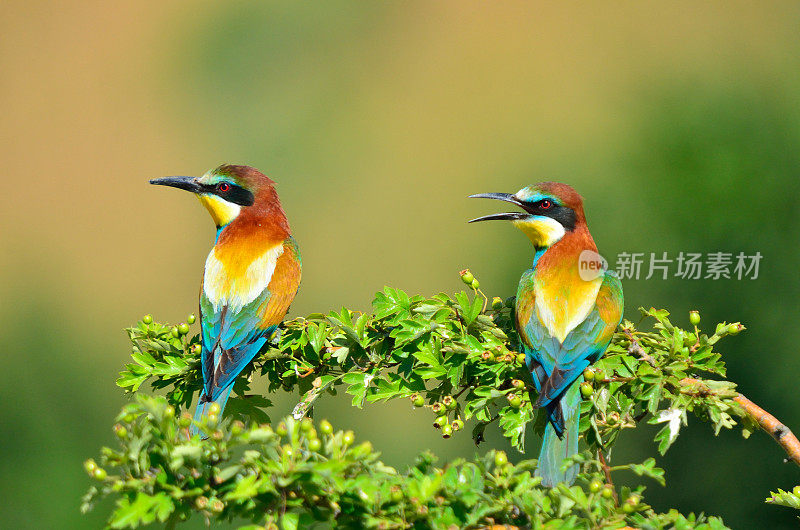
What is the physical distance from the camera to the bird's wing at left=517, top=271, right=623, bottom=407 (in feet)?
6.01

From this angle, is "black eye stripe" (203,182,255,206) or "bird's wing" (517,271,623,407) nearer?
"bird's wing" (517,271,623,407)

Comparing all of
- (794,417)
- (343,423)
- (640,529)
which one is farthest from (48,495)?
(640,529)

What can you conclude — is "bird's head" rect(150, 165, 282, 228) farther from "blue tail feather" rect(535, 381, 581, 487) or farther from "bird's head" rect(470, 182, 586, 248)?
"blue tail feather" rect(535, 381, 581, 487)

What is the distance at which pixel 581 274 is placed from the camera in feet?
7.30

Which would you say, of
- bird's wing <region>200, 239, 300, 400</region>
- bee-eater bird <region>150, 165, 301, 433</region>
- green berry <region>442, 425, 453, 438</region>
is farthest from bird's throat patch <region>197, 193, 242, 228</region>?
green berry <region>442, 425, 453, 438</region>

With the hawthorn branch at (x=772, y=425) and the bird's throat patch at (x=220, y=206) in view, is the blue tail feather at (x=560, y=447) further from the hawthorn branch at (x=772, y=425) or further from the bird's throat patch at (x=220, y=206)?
the bird's throat patch at (x=220, y=206)

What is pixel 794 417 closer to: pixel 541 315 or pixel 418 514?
pixel 541 315

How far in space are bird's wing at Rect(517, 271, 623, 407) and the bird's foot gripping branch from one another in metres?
0.05

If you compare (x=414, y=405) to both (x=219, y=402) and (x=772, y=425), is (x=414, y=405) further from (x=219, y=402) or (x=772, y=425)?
(x=772, y=425)

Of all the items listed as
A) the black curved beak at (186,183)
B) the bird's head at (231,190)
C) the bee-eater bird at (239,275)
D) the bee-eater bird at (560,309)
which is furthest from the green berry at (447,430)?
the black curved beak at (186,183)

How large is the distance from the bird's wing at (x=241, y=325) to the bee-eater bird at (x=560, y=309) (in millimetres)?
628

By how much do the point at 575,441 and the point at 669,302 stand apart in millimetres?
2436

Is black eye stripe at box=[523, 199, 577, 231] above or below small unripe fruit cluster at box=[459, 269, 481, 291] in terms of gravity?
above

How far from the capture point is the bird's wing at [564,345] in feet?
6.01
